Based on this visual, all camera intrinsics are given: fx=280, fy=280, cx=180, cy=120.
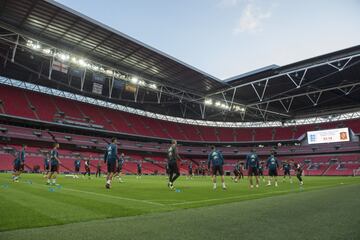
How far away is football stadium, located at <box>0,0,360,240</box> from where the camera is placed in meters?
4.74

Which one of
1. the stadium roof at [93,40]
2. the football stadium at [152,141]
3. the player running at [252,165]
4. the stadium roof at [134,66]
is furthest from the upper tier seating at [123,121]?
the player running at [252,165]

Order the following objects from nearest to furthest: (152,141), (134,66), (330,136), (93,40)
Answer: (93,40) < (134,66) < (330,136) < (152,141)

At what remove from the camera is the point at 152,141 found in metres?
60.6

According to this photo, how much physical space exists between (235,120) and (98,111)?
32.5 meters

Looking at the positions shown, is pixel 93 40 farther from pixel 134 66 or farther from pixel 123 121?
pixel 123 121

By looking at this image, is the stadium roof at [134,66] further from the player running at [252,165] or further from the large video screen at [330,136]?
the player running at [252,165]

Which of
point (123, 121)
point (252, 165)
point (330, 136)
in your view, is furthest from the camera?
point (123, 121)

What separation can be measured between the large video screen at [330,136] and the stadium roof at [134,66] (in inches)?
215

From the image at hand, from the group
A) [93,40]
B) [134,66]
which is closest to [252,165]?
[93,40]

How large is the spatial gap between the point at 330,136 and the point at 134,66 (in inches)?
1410

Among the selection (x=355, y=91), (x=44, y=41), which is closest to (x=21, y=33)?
(x=44, y=41)

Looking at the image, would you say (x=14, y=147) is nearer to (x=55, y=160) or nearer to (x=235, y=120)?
(x=55, y=160)

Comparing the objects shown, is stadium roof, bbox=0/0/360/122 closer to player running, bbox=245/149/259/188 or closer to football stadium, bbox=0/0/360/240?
football stadium, bbox=0/0/360/240

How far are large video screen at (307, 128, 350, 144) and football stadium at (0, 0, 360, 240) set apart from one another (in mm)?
176
